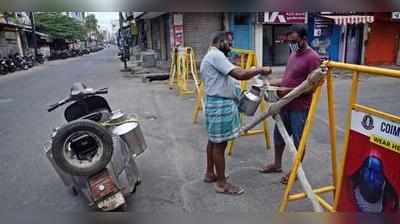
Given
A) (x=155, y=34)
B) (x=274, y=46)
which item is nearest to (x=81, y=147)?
(x=274, y=46)

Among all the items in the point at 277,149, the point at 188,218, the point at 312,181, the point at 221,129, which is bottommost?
the point at 312,181

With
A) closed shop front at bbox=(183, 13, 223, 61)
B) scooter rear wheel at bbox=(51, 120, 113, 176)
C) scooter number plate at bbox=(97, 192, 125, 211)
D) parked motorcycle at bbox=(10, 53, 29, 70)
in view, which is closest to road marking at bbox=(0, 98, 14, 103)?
closed shop front at bbox=(183, 13, 223, 61)

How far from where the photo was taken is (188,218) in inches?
31.0

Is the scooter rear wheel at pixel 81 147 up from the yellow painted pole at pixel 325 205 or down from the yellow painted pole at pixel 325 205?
up

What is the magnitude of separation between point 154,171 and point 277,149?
1.48 metres

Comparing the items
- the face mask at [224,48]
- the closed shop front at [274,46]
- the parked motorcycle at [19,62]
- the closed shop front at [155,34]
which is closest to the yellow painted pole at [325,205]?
the face mask at [224,48]

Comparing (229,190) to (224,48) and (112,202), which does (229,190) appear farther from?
(224,48)

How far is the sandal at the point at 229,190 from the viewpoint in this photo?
3.21m

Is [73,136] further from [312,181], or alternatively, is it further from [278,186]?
[312,181]

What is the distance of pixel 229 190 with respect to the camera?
127 inches

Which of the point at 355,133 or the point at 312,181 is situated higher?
the point at 355,133

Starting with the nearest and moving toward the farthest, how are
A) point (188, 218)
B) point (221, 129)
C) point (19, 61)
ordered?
point (188, 218) < point (221, 129) < point (19, 61)

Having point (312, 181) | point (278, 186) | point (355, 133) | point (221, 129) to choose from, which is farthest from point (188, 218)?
point (312, 181)

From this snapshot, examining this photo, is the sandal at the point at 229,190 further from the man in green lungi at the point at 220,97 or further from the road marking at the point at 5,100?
the road marking at the point at 5,100
